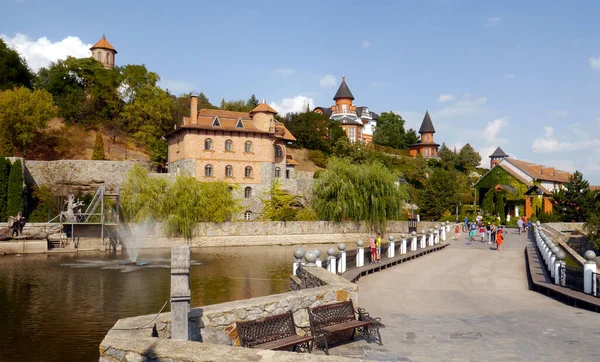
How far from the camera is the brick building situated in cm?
8734

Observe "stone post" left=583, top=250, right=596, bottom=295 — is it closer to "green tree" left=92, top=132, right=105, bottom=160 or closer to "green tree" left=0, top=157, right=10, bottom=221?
"green tree" left=0, top=157, right=10, bottom=221

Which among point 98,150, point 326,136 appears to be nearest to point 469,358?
point 98,150

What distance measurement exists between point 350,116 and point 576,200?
5070 cm

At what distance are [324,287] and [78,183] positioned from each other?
4097 cm

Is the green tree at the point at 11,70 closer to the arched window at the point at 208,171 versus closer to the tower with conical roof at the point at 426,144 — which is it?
the arched window at the point at 208,171

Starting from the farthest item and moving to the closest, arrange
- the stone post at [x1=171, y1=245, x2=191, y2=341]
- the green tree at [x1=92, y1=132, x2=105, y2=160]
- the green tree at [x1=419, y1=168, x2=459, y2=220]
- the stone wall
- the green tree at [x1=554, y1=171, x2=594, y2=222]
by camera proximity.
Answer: the green tree at [x1=419, y1=168, x2=459, y2=220]
the green tree at [x1=92, y1=132, x2=105, y2=160]
the green tree at [x1=554, y1=171, x2=594, y2=222]
the stone post at [x1=171, y1=245, x2=191, y2=341]
the stone wall

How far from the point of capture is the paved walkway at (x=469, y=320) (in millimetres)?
8586

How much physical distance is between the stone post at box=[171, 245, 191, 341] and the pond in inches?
203

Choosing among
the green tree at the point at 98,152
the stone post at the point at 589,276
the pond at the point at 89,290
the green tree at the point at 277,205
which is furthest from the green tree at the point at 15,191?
the stone post at the point at 589,276

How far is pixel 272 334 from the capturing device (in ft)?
27.2

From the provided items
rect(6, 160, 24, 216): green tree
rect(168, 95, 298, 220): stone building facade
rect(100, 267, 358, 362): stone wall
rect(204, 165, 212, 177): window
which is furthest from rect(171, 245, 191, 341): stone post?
rect(204, 165, 212, 177): window

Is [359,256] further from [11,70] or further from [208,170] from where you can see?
[11,70]

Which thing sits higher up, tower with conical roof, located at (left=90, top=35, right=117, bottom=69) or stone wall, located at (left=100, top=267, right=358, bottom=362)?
tower with conical roof, located at (left=90, top=35, right=117, bottom=69)

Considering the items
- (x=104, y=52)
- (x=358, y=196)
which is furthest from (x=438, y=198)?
(x=104, y=52)
